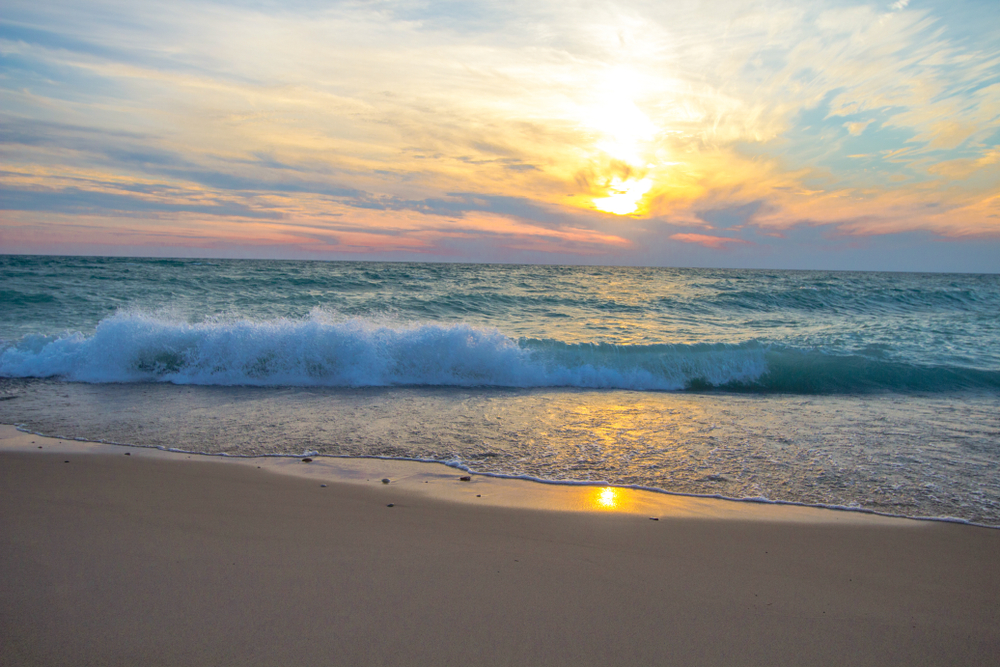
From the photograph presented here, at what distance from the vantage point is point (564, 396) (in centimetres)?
759

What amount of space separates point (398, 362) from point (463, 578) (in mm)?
6330

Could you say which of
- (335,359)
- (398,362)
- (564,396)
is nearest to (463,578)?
(564,396)

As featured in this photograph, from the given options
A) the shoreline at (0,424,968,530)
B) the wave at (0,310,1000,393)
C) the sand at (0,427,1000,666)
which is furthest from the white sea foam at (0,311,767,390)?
the sand at (0,427,1000,666)

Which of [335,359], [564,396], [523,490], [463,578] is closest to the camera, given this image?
[463,578]

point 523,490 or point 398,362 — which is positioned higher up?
point 398,362

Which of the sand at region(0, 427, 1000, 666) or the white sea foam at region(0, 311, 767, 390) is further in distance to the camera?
the white sea foam at region(0, 311, 767, 390)

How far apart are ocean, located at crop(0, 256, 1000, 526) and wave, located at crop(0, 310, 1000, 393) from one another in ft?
0.12

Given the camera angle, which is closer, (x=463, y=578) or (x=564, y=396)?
(x=463, y=578)

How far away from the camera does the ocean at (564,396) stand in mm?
4484

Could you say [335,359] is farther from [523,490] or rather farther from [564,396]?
[523,490]

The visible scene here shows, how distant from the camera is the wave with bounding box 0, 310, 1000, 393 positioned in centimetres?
834

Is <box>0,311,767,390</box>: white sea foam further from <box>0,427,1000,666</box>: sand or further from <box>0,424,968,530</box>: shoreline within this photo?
<box>0,427,1000,666</box>: sand

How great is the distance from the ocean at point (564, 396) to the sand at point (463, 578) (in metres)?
0.69

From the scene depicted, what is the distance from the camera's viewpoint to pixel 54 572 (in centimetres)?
259
